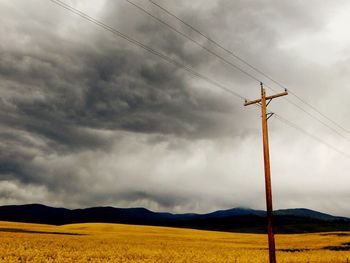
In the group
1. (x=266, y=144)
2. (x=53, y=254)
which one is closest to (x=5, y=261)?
(x=53, y=254)

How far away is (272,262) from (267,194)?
14.1 ft

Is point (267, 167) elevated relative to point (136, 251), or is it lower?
elevated

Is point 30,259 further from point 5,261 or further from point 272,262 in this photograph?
point 272,262

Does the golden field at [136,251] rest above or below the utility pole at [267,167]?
below

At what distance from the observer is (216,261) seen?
3316 centimetres

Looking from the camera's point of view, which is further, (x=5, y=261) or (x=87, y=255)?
(x=87, y=255)

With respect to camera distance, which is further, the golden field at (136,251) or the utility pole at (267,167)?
the golden field at (136,251)

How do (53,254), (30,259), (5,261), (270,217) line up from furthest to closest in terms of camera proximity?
(53,254) < (30,259) < (5,261) < (270,217)

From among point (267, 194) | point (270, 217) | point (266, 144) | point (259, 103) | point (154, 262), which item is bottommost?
point (154, 262)

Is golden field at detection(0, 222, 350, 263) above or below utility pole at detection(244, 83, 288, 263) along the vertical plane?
below

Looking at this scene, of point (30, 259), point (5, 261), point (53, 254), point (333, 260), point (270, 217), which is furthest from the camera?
point (333, 260)

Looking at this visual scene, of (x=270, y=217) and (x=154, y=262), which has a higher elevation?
(x=270, y=217)

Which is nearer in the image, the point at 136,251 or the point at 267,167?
the point at 267,167

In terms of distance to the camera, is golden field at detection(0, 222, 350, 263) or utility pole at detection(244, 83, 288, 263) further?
golden field at detection(0, 222, 350, 263)
